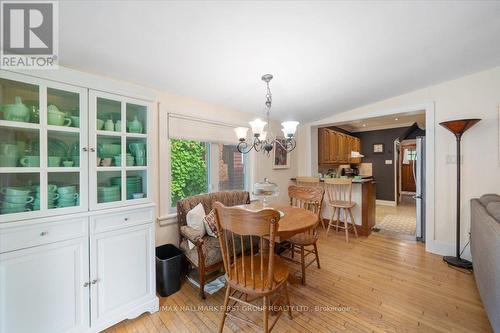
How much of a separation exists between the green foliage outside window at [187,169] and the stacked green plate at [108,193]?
0.86 metres

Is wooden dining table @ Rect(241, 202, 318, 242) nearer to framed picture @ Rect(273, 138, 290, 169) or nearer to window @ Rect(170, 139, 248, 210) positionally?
window @ Rect(170, 139, 248, 210)

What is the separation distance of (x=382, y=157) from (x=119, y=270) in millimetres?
7006

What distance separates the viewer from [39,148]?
1.43 meters

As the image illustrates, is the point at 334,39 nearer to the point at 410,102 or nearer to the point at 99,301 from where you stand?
the point at 410,102

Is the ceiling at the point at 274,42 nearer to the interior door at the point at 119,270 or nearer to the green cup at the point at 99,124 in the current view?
the green cup at the point at 99,124

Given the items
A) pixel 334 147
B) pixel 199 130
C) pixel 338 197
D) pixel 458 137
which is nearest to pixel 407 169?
pixel 334 147

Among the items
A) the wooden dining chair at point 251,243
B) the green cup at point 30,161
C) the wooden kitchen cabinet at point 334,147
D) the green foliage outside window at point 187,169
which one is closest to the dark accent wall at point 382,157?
the wooden kitchen cabinet at point 334,147

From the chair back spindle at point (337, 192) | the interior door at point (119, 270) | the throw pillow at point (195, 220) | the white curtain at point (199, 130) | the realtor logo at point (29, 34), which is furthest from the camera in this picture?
the chair back spindle at point (337, 192)

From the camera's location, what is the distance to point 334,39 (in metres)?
1.79

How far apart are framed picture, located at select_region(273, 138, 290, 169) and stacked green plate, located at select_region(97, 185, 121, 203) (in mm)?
2723

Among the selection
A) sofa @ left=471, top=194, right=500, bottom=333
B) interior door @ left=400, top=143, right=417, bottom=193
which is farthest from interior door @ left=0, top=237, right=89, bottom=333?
interior door @ left=400, top=143, right=417, bottom=193

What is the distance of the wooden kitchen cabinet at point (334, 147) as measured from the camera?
4676 millimetres

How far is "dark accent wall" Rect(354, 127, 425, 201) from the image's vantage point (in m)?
6.12

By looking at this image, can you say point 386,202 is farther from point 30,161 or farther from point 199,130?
point 30,161
